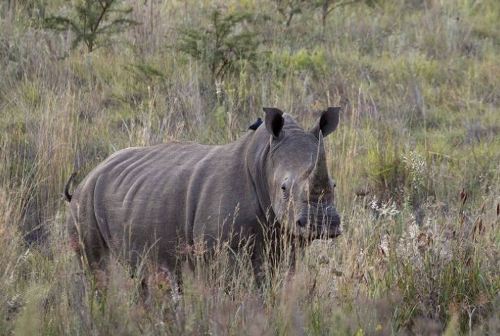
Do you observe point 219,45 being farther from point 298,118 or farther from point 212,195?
point 212,195

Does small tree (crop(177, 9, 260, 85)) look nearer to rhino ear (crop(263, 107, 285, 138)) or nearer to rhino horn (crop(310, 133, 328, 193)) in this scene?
rhino ear (crop(263, 107, 285, 138))

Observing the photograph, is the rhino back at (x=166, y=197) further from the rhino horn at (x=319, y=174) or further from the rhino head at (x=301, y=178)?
the rhino horn at (x=319, y=174)

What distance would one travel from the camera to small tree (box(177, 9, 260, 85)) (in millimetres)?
10195

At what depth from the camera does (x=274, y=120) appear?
18.5ft

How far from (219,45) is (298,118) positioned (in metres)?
1.31

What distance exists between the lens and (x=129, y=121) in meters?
9.52

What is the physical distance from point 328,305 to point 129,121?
4.87 meters

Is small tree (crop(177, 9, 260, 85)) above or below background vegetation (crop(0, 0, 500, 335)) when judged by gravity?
above

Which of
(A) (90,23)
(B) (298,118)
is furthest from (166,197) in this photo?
(A) (90,23)

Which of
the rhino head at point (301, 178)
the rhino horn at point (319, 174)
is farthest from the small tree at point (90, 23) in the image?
the rhino horn at point (319, 174)

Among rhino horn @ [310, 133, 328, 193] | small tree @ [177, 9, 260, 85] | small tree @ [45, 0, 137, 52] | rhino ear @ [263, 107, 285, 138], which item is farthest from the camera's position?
small tree @ [45, 0, 137, 52]

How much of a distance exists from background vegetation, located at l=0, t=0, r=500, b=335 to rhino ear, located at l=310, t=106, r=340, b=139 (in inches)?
18.4

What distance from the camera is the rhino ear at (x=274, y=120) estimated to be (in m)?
5.60

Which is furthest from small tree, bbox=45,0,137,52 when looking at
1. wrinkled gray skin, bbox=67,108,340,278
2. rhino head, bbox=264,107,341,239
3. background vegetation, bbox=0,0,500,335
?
rhino head, bbox=264,107,341,239
